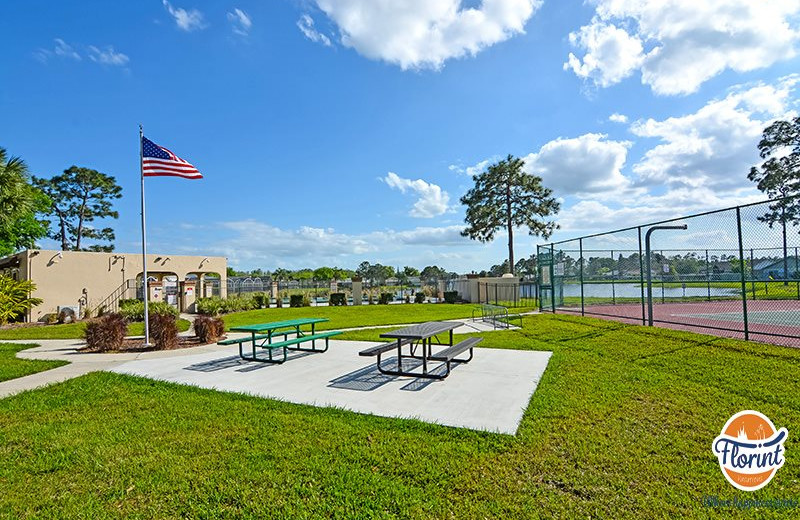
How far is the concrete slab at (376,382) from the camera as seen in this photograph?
481 centimetres

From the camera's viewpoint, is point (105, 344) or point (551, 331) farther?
point (551, 331)

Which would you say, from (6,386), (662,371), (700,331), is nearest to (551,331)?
(700,331)

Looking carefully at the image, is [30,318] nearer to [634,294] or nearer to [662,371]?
[662,371]

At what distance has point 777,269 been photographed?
975 cm

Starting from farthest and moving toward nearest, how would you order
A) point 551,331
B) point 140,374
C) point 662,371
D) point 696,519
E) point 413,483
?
point 551,331 → point 140,374 → point 662,371 → point 413,483 → point 696,519

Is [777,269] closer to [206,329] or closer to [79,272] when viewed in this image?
[206,329]

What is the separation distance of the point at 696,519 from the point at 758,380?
431 centimetres

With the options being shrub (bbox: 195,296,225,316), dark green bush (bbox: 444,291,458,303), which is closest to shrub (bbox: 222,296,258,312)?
shrub (bbox: 195,296,225,316)

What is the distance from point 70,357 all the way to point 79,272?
44.9 ft

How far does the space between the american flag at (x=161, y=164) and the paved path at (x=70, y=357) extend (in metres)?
4.80

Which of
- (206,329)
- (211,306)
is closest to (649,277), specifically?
(206,329)

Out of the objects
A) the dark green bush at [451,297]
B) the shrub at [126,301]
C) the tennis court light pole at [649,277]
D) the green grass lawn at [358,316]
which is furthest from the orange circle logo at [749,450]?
the dark green bush at [451,297]

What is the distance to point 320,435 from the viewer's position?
4109mm

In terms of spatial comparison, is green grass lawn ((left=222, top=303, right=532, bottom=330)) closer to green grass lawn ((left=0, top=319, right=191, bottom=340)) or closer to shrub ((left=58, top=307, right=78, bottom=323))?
green grass lawn ((left=0, top=319, right=191, bottom=340))
